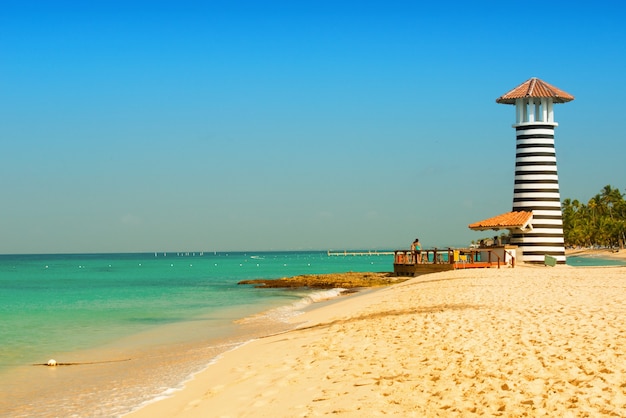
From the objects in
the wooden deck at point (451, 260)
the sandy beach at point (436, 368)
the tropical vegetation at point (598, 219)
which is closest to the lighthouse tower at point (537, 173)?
the wooden deck at point (451, 260)

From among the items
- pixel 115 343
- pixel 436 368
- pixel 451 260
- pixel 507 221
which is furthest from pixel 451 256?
pixel 436 368

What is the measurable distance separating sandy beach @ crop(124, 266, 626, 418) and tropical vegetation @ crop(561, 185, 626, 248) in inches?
4340

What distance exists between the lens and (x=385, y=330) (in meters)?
13.7

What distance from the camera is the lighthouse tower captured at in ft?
123

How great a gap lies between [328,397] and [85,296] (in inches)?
1509

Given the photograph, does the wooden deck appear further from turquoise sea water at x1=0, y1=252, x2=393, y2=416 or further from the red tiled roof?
turquoise sea water at x1=0, y1=252, x2=393, y2=416

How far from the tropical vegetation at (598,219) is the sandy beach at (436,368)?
11024cm

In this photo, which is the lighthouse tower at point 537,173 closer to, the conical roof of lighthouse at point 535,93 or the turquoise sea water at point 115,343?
the conical roof of lighthouse at point 535,93

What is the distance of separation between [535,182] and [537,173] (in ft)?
1.68

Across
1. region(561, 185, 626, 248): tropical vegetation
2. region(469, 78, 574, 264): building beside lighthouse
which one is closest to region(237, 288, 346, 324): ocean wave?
region(469, 78, 574, 264): building beside lighthouse

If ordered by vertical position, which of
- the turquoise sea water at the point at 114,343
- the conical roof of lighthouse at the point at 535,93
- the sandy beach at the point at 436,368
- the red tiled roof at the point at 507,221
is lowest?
the turquoise sea water at the point at 114,343

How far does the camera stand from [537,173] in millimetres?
37594

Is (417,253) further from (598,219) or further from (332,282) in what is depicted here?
(598,219)

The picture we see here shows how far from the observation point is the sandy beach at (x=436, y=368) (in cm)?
749
